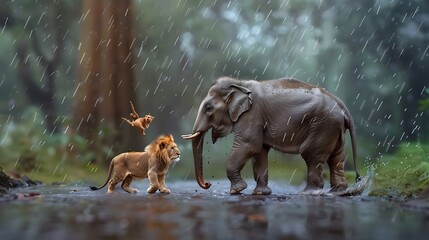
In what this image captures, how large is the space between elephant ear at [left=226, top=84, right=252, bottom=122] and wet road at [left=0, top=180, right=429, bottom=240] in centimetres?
187

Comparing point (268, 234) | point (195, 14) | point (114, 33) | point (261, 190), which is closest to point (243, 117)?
point (261, 190)

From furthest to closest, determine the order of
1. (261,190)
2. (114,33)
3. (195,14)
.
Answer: (195,14), (114,33), (261,190)

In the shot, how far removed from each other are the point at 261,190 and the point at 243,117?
1.03 m

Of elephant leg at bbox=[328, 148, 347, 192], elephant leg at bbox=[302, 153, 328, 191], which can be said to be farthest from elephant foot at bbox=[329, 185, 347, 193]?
elephant leg at bbox=[302, 153, 328, 191]

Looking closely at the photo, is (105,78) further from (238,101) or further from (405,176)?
(405,176)

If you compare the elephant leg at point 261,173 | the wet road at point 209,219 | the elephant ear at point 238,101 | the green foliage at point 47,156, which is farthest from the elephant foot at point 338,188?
the green foliage at point 47,156

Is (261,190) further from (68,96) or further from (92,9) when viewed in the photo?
(68,96)

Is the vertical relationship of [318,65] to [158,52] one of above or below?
above

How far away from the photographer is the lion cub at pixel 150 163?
356 inches

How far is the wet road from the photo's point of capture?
15.5 feet

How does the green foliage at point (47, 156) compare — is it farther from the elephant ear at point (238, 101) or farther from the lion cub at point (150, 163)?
the elephant ear at point (238, 101)

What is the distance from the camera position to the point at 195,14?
32.0 meters

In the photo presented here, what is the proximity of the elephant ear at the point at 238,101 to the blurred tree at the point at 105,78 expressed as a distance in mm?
9400

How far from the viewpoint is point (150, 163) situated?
29.8 feet
